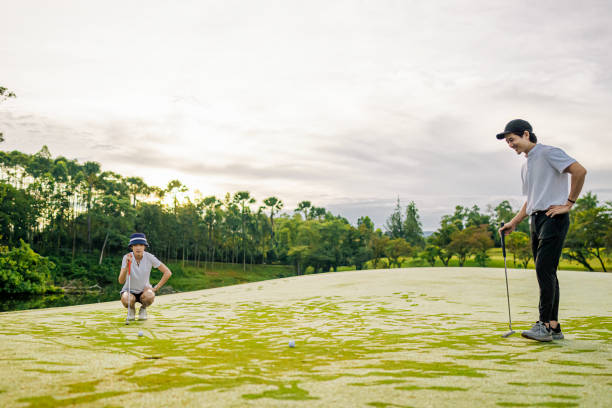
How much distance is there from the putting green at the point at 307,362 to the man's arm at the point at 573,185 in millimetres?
1470

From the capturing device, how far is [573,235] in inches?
1746

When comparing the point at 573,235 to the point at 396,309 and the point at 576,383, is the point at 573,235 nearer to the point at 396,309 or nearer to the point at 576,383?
the point at 396,309

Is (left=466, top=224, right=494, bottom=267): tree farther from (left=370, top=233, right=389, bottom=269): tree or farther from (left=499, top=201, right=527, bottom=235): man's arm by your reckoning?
(left=499, top=201, right=527, bottom=235): man's arm

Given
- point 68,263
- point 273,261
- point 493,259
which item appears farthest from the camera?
point 273,261

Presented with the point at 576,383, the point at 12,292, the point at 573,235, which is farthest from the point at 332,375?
the point at 573,235

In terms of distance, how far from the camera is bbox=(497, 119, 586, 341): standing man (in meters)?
4.57

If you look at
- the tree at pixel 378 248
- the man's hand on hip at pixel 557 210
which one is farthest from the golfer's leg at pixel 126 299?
the tree at pixel 378 248

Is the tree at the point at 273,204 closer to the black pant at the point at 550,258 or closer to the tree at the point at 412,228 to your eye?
the tree at the point at 412,228

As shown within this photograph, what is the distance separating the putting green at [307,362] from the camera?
2.70 m

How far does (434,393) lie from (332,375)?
0.83 metres

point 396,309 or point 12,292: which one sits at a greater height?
point 396,309

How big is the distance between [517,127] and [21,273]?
36205 millimetres

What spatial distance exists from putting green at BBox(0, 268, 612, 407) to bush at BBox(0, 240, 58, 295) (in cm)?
2833

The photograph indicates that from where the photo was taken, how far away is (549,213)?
180 inches
